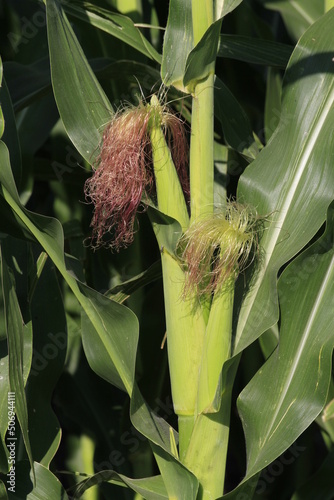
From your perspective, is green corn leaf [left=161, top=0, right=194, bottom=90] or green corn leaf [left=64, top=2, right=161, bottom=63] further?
green corn leaf [left=64, top=2, right=161, bottom=63]

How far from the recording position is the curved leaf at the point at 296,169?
996mm

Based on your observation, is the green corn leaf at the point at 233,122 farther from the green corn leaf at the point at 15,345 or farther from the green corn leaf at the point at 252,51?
the green corn leaf at the point at 15,345

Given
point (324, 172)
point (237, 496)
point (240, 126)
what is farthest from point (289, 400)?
point (240, 126)

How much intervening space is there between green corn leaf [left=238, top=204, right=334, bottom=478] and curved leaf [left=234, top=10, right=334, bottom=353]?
4cm

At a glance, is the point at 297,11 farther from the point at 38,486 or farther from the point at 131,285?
the point at 38,486

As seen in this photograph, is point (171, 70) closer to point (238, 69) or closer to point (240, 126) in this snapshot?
point (240, 126)

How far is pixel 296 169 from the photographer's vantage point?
1.04 metres

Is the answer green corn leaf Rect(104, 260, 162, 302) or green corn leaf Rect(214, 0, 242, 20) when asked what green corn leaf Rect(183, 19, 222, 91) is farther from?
green corn leaf Rect(104, 260, 162, 302)

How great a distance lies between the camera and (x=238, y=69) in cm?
179

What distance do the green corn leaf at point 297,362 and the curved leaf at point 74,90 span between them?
1.23 feet

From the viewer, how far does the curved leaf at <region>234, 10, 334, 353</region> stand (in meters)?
1.00

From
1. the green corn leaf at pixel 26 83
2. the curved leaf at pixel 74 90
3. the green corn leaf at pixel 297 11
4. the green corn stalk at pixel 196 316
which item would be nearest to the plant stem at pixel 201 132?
the green corn stalk at pixel 196 316

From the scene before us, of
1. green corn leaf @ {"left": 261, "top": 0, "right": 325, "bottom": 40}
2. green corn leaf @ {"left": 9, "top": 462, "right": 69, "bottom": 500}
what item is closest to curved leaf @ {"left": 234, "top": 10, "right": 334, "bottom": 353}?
green corn leaf @ {"left": 9, "top": 462, "right": 69, "bottom": 500}

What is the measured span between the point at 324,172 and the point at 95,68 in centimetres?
56
